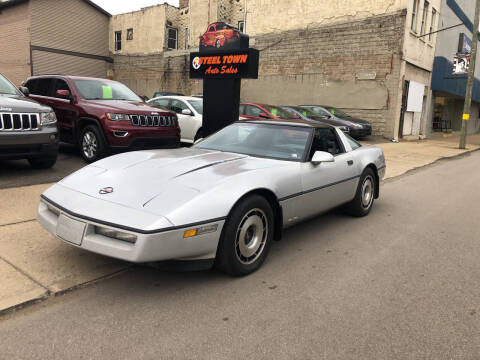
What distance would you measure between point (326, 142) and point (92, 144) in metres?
4.55

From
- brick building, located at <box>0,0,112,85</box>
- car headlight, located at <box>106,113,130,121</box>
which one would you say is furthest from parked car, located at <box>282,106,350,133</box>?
brick building, located at <box>0,0,112,85</box>

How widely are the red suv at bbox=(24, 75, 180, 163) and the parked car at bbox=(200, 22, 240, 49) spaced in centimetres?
176

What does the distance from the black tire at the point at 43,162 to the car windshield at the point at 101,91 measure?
62.7 inches

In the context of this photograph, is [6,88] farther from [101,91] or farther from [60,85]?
[101,91]

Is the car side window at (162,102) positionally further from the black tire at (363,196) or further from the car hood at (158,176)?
the car hood at (158,176)

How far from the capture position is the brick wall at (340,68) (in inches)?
734

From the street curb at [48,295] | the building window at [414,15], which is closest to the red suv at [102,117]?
the street curb at [48,295]

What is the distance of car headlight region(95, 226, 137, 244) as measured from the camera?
287 cm

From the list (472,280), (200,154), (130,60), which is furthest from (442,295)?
(130,60)

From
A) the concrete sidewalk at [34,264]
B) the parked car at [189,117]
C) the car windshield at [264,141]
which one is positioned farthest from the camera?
the parked car at [189,117]

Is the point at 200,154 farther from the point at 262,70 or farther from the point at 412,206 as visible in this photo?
the point at 262,70

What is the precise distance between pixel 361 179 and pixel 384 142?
1405 cm

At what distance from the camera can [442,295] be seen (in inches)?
131

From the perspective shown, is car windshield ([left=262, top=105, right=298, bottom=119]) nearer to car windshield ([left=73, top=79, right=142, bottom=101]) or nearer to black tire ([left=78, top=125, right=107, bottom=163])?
car windshield ([left=73, top=79, right=142, bottom=101])
